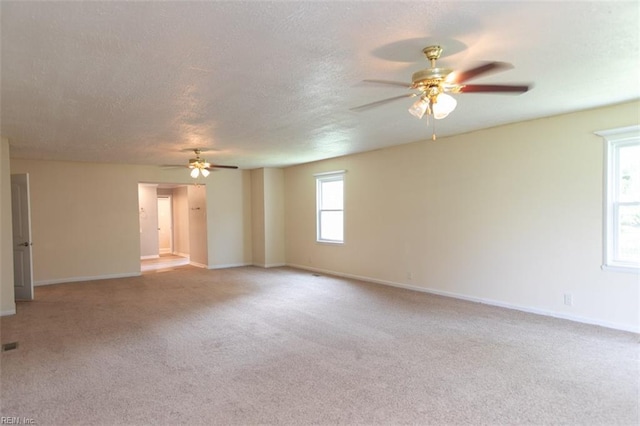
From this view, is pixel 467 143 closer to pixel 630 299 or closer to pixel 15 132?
pixel 630 299

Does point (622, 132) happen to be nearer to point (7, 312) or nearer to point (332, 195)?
point (332, 195)

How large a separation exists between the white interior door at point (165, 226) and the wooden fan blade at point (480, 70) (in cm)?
1117

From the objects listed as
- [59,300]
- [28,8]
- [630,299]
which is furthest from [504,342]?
[59,300]

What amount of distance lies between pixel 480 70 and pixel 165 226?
11702 mm

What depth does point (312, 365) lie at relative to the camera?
316 cm

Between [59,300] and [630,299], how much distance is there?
737cm

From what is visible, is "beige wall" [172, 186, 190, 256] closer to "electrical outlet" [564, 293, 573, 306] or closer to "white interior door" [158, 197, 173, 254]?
"white interior door" [158, 197, 173, 254]

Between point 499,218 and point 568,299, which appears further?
point 499,218

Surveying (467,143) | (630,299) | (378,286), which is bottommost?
(378,286)

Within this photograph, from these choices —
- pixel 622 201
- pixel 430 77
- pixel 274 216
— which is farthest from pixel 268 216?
pixel 430 77

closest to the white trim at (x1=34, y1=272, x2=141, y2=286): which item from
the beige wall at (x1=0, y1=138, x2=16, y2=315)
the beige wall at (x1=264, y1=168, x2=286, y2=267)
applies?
the beige wall at (x1=0, y1=138, x2=16, y2=315)

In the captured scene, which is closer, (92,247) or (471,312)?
(471,312)

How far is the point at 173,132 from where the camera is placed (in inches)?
186

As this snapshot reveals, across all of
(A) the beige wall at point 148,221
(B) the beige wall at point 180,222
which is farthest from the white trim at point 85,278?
(B) the beige wall at point 180,222
